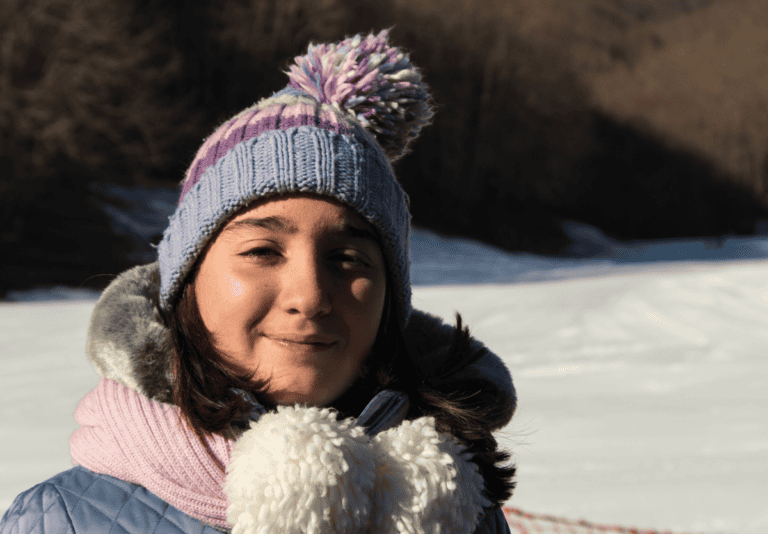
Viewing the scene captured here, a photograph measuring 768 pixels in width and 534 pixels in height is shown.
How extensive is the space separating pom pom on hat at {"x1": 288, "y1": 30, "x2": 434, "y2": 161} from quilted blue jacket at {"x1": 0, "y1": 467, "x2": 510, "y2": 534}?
0.71m

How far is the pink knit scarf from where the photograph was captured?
98 centimetres

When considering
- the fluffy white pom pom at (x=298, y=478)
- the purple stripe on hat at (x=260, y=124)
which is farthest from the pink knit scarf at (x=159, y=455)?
the purple stripe on hat at (x=260, y=124)

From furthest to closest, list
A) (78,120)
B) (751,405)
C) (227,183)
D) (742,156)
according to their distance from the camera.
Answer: (742,156) → (78,120) → (751,405) → (227,183)

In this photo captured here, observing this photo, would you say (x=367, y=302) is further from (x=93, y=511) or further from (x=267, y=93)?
(x=267, y=93)

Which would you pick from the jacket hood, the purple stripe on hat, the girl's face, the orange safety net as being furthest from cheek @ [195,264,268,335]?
the orange safety net

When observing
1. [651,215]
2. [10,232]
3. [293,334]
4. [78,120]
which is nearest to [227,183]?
[293,334]

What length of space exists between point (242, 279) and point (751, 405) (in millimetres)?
3211

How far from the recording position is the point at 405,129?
4.25 ft

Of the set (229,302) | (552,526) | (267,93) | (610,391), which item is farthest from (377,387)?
(267,93)

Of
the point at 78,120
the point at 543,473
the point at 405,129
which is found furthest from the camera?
the point at 78,120

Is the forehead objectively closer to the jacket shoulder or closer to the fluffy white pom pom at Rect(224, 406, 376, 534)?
the fluffy white pom pom at Rect(224, 406, 376, 534)

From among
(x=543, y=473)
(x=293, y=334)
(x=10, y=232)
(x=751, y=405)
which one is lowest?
(x=10, y=232)

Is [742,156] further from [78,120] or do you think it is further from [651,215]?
[78,120]

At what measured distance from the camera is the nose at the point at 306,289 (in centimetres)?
96
